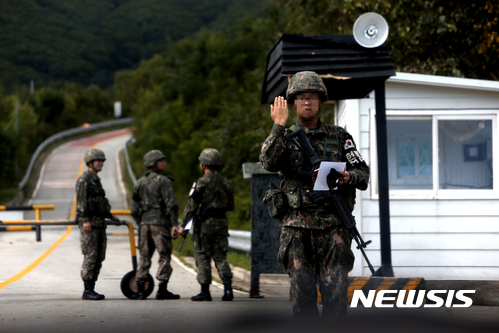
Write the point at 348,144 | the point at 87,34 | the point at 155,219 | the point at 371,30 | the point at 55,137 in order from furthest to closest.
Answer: the point at 87,34, the point at 55,137, the point at 155,219, the point at 371,30, the point at 348,144

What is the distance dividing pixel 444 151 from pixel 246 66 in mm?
31142

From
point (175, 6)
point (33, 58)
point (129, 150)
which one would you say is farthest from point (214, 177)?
point (175, 6)

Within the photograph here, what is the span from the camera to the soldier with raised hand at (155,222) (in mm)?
8281

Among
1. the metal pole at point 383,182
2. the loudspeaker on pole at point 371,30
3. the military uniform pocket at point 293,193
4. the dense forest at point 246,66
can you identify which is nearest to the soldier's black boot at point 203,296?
the metal pole at point 383,182

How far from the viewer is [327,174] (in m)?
4.39

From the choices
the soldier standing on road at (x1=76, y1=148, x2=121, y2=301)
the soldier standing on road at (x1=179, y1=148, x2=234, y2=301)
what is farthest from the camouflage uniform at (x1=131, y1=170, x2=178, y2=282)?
the soldier standing on road at (x1=76, y1=148, x2=121, y2=301)

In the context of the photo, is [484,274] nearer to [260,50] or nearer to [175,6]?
[260,50]

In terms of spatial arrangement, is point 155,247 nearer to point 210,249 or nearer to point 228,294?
point 210,249

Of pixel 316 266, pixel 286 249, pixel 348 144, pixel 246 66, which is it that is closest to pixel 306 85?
pixel 348 144

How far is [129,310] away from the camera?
692cm

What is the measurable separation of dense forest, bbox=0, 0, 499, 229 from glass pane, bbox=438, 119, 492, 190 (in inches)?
206

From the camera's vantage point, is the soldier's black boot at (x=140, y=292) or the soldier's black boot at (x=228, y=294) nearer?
the soldier's black boot at (x=228, y=294)

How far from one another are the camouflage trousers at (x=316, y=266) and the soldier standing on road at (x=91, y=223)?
443 centimetres

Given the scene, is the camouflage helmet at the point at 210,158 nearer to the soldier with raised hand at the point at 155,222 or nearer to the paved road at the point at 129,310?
the soldier with raised hand at the point at 155,222
